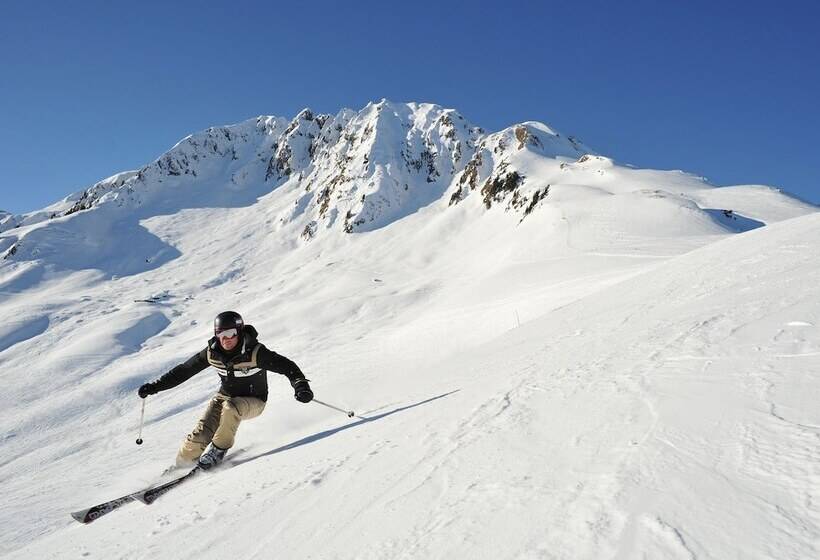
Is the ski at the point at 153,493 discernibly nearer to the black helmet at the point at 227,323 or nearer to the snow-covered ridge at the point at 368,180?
the black helmet at the point at 227,323

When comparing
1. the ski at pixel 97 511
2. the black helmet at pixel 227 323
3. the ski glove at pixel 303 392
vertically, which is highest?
the black helmet at pixel 227 323

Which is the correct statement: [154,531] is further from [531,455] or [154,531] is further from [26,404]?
[26,404]

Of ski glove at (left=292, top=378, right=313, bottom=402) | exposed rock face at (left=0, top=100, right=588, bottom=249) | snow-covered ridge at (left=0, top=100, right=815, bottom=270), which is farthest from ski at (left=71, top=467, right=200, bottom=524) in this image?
exposed rock face at (left=0, top=100, right=588, bottom=249)

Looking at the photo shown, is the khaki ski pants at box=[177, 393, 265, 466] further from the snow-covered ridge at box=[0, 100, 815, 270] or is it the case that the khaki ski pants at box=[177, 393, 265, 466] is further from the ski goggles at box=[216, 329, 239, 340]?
the snow-covered ridge at box=[0, 100, 815, 270]

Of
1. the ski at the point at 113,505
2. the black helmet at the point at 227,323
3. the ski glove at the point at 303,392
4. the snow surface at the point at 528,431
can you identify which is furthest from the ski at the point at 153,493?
the black helmet at the point at 227,323

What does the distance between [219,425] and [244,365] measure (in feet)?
2.93

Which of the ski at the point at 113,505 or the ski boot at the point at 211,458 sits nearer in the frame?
the ski at the point at 113,505

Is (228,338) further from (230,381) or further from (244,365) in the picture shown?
(230,381)

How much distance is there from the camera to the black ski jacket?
6.94 metres

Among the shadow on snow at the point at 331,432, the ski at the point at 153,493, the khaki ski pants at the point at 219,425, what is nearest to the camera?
the ski at the point at 153,493

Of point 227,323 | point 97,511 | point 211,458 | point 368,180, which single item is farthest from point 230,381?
point 368,180

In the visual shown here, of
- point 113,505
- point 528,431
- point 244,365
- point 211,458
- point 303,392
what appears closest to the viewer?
point 528,431

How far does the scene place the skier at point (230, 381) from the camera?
265 inches

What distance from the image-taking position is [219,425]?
680cm
